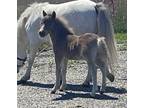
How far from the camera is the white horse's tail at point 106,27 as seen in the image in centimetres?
645

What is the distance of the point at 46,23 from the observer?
255 inches

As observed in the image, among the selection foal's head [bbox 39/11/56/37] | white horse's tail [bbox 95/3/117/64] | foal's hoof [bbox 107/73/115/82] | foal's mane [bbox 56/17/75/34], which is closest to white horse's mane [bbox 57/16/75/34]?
foal's mane [bbox 56/17/75/34]

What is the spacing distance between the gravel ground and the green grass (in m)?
0.05

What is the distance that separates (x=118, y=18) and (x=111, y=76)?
555 millimetres

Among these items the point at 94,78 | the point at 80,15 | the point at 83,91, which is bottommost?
the point at 83,91

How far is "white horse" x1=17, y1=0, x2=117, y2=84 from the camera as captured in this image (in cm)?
657

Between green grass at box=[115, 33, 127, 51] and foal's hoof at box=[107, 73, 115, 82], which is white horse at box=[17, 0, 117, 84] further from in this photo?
foal's hoof at box=[107, 73, 115, 82]

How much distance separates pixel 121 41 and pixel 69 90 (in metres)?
0.70

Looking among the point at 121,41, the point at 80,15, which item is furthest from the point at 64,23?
the point at 121,41

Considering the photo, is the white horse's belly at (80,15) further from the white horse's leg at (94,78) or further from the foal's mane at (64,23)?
the white horse's leg at (94,78)

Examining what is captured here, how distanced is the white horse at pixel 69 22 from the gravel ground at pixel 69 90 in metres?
0.10

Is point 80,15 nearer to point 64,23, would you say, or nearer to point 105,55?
point 64,23

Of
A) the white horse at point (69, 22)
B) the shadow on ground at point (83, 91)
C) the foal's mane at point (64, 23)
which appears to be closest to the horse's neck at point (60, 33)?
the foal's mane at point (64, 23)
